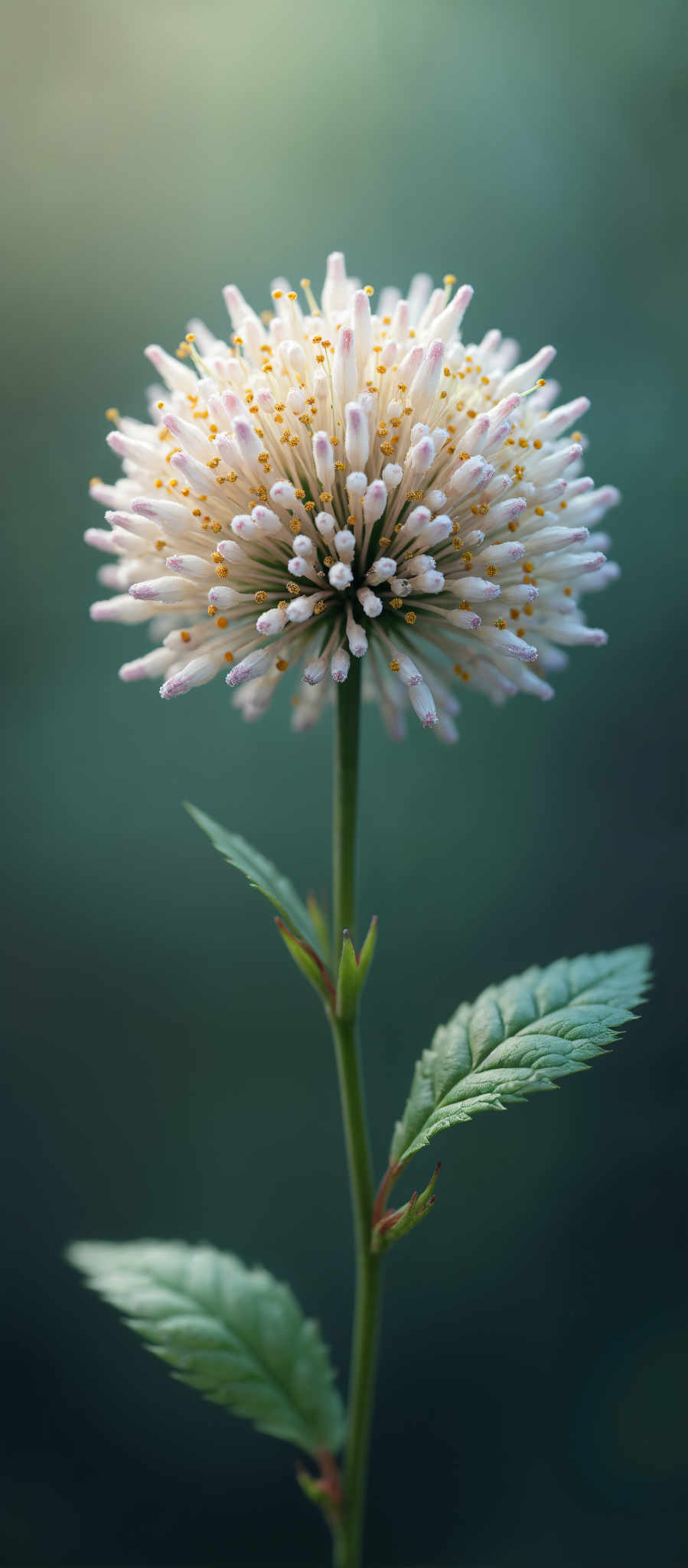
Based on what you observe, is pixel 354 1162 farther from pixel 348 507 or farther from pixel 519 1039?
pixel 348 507

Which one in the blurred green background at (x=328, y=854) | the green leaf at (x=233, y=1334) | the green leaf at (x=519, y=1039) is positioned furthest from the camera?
the blurred green background at (x=328, y=854)

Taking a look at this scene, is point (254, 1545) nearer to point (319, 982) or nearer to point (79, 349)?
point (319, 982)

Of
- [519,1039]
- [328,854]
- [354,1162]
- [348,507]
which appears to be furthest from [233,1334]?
[328,854]

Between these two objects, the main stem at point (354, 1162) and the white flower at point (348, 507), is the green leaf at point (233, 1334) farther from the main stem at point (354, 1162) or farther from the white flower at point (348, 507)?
the white flower at point (348, 507)

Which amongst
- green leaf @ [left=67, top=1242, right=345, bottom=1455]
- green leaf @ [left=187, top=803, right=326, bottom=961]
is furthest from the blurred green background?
green leaf @ [left=187, top=803, right=326, bottom=961]

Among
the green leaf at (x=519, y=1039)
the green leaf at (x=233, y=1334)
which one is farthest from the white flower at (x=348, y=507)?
the green leaf at (x=233, y=1334)

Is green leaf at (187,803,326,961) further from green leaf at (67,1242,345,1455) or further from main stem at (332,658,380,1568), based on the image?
green leaf at (67,1242,345,1455)

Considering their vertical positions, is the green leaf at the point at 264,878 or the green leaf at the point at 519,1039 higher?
the green leaf at the point at 264,878
